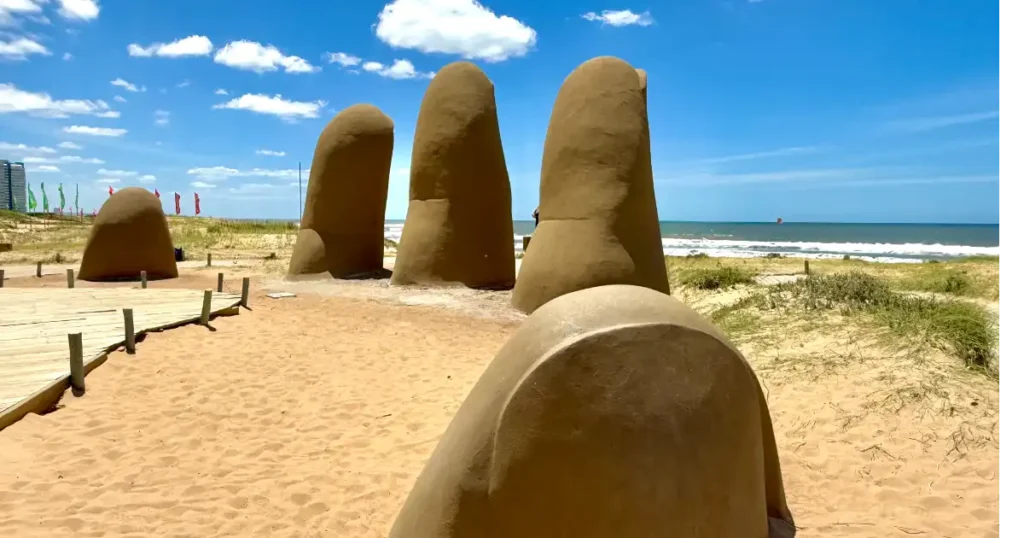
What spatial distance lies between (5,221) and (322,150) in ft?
88.5

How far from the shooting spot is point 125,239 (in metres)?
12.2

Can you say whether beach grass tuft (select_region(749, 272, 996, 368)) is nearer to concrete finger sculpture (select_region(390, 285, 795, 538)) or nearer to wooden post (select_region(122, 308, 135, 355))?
concrete finger sculpture (select_region(390, 285, 795, 538))

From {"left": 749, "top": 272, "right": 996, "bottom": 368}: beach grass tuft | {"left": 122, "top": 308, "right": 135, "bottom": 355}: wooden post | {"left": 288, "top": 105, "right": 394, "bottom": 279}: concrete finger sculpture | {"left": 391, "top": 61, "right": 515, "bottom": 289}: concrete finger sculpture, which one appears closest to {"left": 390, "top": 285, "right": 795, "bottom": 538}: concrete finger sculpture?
{"left": 749, "top": 272, "right": 996, "bottom": 368}: beach grass tuft

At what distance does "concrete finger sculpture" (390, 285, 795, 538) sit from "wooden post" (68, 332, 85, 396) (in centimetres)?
457

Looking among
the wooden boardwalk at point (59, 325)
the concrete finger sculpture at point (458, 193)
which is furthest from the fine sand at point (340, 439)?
the concrete finger sculpture at point (458, 193)

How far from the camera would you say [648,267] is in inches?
324

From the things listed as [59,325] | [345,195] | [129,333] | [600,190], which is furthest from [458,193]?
[59,325]

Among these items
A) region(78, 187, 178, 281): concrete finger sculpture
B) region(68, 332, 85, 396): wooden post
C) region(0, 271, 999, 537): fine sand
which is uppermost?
region(78, 187, 178, 281): concrete finger sculpture

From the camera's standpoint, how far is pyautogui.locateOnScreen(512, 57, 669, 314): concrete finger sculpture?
8.08 meters

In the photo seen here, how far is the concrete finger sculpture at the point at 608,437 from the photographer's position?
2215 mm

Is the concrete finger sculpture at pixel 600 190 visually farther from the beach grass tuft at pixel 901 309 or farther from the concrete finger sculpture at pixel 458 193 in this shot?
the concrete finger sculpture at pixel 458 193

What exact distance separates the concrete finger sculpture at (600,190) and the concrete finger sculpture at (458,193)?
284 cm

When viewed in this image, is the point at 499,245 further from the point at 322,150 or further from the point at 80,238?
the point at 80,238

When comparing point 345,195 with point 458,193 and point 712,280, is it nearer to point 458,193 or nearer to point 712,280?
point 458,193
